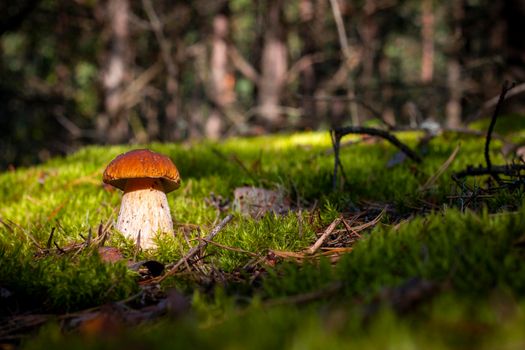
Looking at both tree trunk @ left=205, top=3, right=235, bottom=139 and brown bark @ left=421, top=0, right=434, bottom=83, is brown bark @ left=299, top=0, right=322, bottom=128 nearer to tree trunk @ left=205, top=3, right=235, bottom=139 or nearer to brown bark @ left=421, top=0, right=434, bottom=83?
tree trunk @ left=205, top=3, right=235, bottom=139

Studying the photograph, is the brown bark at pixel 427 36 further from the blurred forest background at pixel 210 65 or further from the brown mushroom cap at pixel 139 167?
the brown mushroom cap at pixel 139 167

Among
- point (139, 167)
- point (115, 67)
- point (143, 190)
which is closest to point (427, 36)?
point (115, 67)

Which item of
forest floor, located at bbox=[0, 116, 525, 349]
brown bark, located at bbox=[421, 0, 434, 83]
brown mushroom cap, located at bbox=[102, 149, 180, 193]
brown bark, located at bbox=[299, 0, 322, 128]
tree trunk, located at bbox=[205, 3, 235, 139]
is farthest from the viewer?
brown bark, located at bbox=[421, 0, 434, 83]

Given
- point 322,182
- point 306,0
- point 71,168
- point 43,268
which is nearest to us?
point 43,268

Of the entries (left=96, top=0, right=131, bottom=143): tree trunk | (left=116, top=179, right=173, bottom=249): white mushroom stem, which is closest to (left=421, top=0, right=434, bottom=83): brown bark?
(left=96, top=0, right=131, bottom=143): tree trunk

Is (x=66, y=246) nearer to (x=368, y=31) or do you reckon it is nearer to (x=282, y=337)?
(x=282, y=337)

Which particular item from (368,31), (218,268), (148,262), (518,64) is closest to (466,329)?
(218,268)

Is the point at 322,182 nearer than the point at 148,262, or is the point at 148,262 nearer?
the point at 148,262
